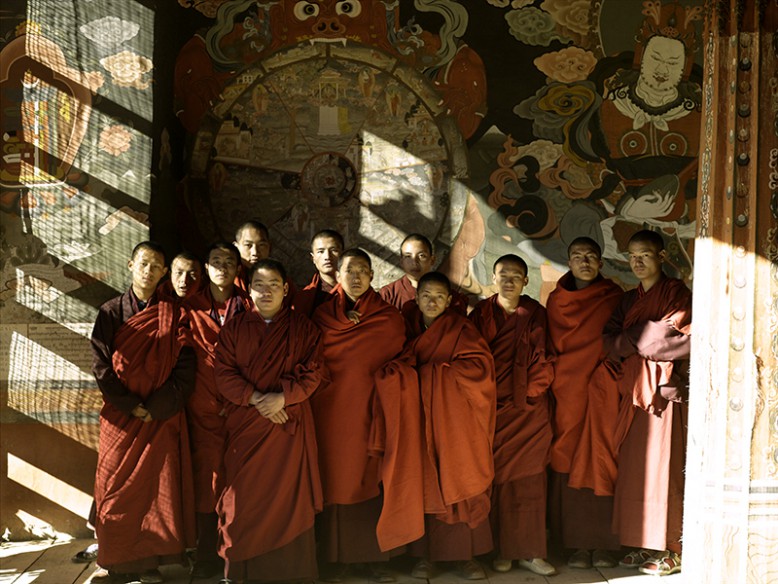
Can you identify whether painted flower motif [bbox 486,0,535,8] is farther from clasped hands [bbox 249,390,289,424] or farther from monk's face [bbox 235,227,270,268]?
clasped hands [bbox 249,390,289,424]

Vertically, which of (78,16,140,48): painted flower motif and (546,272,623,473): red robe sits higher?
(78,16,140,48): painted flower motif

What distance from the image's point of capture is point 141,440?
5.23 m

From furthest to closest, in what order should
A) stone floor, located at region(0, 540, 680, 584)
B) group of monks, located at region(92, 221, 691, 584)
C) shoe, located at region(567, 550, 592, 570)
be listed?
shoe, located at region(567, 550, 592, 570) < stone floor, located at region(0, 540, 680, 584) < group of monks, located at region(92, 221, 691, 584)

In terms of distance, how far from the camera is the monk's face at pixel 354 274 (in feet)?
17.4

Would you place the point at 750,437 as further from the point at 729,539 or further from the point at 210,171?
the point at 210,171

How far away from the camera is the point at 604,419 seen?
18.2ft

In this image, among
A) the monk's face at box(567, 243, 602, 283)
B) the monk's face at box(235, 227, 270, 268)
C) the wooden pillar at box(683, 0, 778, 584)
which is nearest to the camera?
the wooden pillar at box(683, 0, 778, 584)

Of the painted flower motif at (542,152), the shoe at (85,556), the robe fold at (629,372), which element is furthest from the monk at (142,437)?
the painted flower motif at (542,152)

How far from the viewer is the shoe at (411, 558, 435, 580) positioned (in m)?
5.32

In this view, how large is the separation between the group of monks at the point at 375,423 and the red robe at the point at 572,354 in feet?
0.04

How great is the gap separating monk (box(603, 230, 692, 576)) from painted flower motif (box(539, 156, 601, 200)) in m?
1.73

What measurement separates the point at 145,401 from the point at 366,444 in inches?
49.5

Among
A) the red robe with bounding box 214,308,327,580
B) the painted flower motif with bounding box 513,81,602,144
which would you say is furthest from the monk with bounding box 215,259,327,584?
the painted flower motif with bounding box 513,81,602,144

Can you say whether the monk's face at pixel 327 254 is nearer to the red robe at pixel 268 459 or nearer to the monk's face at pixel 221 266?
the monk's face at pixel 221 266
